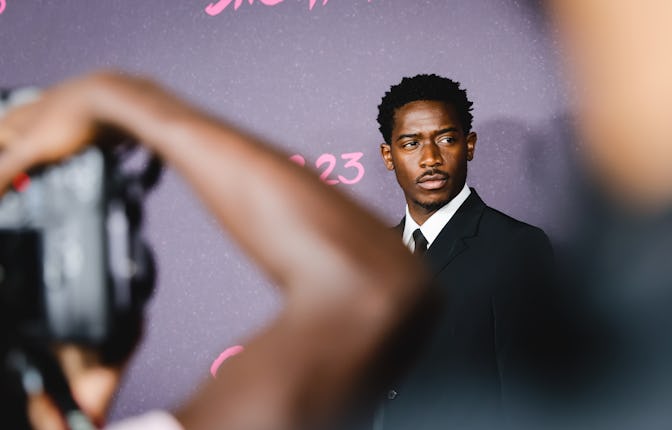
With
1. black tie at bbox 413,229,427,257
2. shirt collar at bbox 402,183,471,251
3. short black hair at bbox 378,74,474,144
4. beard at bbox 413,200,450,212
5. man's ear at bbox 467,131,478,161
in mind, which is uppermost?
short black hair at bbox 378,74,474,144

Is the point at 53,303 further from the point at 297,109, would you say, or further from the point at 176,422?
the point at 297,109

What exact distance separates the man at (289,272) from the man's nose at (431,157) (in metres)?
1.14

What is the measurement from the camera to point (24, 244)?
1.04 feet

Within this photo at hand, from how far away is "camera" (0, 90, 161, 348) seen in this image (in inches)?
11.8

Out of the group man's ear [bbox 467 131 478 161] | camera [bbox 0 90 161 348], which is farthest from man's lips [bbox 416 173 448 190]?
camera [bbox 0 90 161 348]

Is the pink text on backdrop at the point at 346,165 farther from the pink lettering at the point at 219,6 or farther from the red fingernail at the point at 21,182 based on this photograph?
the red fingernail at the point at 21,182

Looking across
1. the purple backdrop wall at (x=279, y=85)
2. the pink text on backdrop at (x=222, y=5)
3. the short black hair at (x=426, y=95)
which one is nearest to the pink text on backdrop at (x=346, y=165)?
the purple backdrop wall at (x=279, y=85)

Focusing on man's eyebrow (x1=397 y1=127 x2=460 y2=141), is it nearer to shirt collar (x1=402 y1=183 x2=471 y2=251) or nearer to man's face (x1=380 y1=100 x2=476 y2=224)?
man's face (x1=380 y1=100 x2=476 y2=224)

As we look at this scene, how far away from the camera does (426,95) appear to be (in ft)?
4.65

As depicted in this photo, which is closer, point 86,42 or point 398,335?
point 398,335

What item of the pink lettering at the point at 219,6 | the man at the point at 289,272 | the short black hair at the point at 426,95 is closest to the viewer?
the man at the point at 289,272

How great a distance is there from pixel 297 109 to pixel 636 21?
0.79 meters

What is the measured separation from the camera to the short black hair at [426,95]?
1.42 meters

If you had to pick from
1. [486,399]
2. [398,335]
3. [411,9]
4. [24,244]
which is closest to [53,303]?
[24,244]
